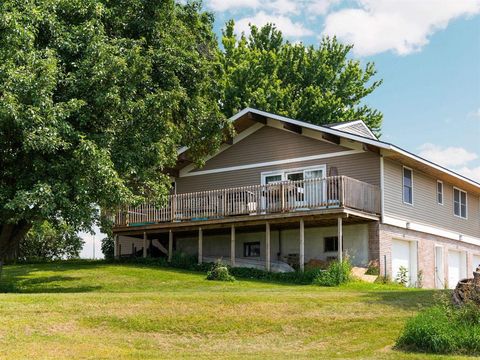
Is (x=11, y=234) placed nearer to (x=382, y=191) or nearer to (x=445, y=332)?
(x=382, y=191)

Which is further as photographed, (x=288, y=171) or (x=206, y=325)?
(x=288, y=171)

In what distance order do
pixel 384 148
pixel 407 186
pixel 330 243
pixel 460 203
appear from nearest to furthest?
pixel 384 148 < pixel 330 243 < pixel 407 186 < pixel 460 203

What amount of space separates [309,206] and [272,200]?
5.54ft

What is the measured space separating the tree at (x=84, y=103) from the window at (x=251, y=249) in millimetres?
7155

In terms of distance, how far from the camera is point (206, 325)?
569 inches

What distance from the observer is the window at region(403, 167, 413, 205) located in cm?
2853

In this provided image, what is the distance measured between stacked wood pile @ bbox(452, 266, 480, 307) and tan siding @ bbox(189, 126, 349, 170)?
1434cm

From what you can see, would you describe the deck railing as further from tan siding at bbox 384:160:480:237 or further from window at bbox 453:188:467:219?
window at bbox 453:188:467:219

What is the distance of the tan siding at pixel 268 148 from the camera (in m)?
28.8

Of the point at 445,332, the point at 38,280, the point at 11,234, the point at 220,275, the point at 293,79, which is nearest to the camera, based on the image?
the point at 445,332

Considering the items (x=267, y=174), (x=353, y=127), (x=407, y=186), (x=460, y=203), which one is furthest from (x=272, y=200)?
(x=460, y=203)

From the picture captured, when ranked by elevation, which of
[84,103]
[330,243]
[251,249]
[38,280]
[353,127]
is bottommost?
[38,280]

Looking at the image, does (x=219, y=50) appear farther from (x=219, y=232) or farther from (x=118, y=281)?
(x=118, y=281)

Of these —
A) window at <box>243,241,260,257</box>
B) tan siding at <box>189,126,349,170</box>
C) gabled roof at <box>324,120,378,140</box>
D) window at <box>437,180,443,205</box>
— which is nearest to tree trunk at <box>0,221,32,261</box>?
window at <box>243,241,260,257</box>
